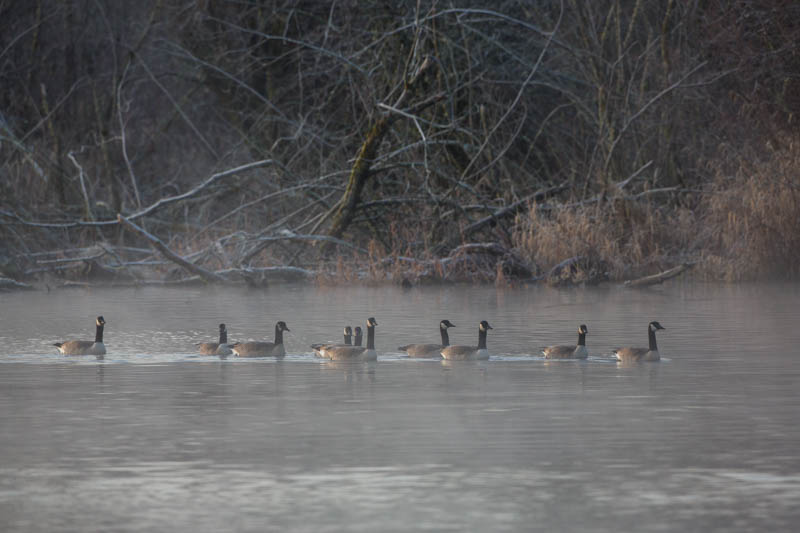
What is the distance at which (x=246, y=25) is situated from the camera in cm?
3209

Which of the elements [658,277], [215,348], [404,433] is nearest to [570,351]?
[215,348]

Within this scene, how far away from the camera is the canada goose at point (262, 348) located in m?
15.3

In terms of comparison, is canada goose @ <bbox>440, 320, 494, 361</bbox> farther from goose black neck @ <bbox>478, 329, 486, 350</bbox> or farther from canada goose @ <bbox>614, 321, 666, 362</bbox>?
canada goose @ <bbox>614, 321, 666, 362</bbox>

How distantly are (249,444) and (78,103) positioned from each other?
89.5ft

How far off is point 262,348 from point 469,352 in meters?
2.23

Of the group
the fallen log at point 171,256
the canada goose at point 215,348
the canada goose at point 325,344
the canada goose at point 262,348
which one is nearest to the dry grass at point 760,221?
the fallen log at point 171,256

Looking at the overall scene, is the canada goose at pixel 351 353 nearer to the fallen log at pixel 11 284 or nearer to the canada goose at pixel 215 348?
the canada goose at pixel 215 348

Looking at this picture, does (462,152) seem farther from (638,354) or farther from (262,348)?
(638,354)

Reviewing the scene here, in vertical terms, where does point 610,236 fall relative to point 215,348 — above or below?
above

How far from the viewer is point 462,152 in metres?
29.1

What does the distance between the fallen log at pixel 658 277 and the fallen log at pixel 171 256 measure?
753cm

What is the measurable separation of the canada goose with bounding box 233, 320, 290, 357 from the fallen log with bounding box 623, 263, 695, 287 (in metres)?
11.4

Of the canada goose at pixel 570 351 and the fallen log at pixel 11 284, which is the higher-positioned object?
the fallen log at pixel 11 284

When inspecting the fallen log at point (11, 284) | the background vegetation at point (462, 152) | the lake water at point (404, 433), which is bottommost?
the lake water at point (404, 433)
